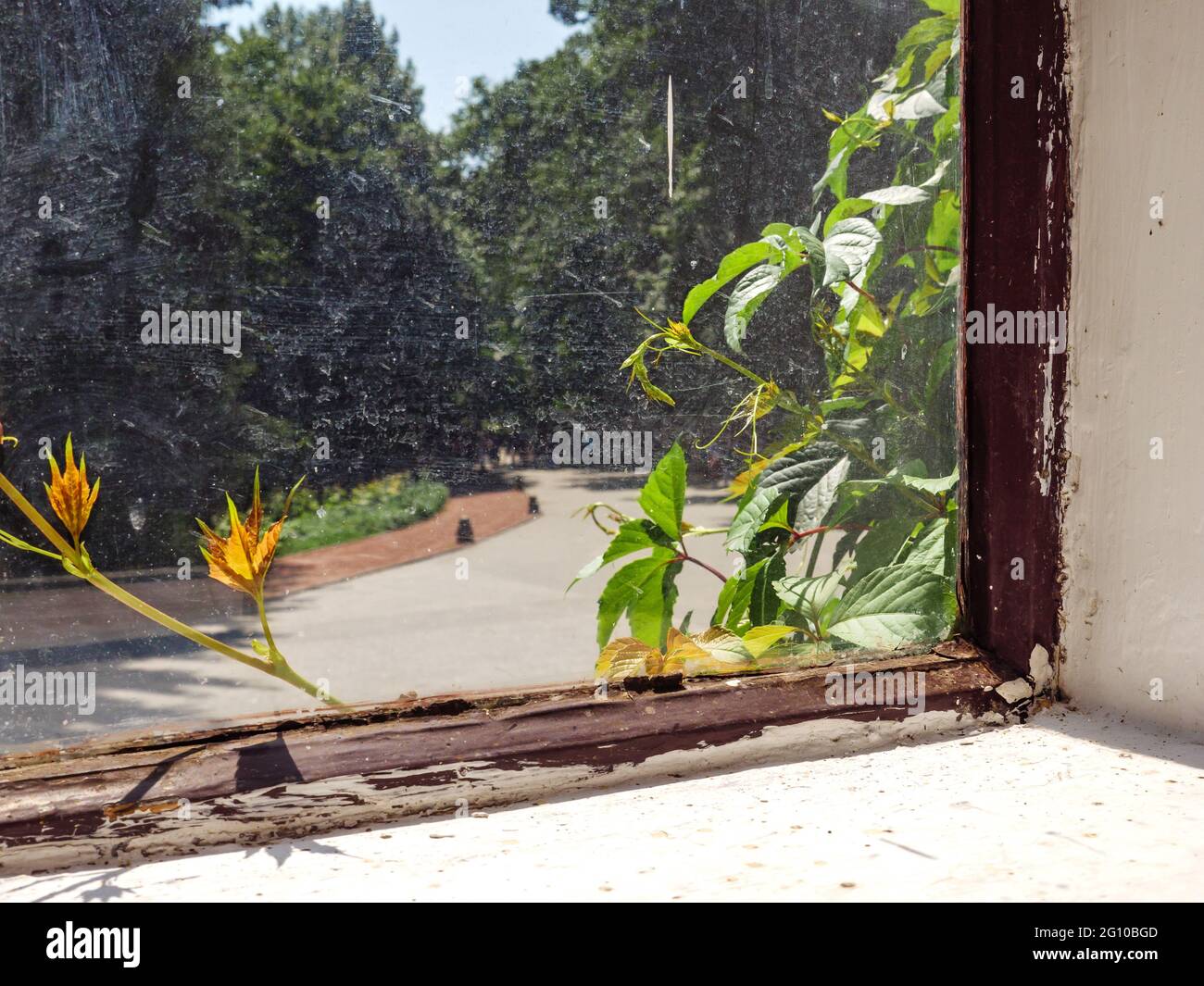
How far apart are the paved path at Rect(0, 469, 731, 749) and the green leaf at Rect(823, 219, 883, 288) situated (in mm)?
259

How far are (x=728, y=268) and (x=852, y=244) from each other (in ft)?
0.45

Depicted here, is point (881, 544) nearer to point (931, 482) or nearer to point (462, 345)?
point (931, 482)

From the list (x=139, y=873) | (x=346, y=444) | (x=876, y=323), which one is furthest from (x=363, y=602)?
(x=876, y=323)

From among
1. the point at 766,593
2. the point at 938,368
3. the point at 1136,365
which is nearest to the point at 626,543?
the point at 766,593

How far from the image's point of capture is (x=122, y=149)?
0.78 m

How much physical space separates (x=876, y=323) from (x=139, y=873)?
0.83m

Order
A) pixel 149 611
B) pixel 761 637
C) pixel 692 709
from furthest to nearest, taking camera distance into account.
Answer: pixel 761 637 < pixel 692 709 < pixel 149 611

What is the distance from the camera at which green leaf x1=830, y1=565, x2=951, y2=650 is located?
1047 mm

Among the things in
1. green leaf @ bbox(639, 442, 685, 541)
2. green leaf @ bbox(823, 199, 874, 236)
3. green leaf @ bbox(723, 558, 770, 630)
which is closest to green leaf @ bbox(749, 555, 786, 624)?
green leaf @ bbox(723, 558, 770, 630)

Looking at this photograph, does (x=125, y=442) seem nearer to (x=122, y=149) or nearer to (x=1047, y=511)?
(x=122, y=149)

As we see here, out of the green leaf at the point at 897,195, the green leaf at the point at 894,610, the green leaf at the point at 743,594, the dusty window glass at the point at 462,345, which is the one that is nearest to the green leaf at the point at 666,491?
the dusty window glass at the point at 462,345

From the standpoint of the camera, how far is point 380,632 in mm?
871

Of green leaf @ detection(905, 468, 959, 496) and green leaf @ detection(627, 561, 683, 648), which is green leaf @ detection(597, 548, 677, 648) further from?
green leaf @ detection(905, 468, 959, 496)

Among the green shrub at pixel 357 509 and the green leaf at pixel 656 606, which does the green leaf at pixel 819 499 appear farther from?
the green shrub at pixel 357 509
